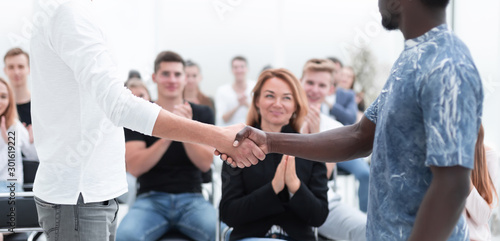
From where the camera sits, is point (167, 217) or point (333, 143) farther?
point (167, 217)

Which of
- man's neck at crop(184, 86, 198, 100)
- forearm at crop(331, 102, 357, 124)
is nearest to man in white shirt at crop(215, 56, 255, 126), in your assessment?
man's neck at crop(184, 86, 198, 100)

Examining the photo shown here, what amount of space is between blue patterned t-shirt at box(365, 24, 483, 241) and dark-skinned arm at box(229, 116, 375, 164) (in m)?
0.25

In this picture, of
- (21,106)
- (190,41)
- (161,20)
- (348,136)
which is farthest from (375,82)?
(348,136)

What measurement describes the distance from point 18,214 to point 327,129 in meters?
1.81

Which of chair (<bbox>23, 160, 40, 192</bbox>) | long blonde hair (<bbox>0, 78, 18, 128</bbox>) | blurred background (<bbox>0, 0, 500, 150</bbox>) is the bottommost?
chair (<bbox>23, 160, 40, 192</bbox>)

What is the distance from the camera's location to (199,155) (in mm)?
2805

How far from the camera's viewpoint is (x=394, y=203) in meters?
0.99

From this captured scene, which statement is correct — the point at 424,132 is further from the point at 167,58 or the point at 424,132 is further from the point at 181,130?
the point at 167,58

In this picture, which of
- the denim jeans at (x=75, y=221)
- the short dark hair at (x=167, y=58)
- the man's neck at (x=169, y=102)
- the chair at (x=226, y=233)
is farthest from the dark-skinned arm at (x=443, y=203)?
the short dark hair at (x=167, y=58)

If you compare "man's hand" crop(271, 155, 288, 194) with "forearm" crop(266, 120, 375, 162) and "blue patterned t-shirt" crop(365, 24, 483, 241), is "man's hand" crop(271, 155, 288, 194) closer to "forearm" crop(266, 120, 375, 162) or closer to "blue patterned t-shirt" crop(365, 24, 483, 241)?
"forearm" crop(266, 120, 375, 162)

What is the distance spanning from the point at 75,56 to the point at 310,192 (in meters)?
1.18

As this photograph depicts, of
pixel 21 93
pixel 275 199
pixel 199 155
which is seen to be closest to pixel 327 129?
pixel 199 155

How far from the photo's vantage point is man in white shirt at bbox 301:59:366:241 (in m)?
2.57

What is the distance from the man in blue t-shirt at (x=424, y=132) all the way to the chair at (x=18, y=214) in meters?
1.49
